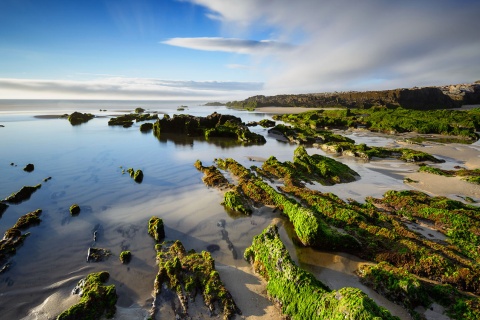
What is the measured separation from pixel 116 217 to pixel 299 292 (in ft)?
28.6

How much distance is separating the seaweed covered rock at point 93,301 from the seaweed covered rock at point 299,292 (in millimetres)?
3971

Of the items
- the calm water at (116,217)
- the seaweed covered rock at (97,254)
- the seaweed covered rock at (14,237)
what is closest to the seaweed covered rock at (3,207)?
the calm water at (116,217)

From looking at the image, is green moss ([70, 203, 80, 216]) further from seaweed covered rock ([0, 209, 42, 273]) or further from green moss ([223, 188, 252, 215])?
green moss ([223, 188, 252, 215])

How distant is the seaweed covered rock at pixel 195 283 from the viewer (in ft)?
20.0

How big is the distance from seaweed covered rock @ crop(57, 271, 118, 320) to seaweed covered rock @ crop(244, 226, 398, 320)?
397 centimetres

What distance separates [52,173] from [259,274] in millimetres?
16816

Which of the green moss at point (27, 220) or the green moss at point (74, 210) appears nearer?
the green moss at point (27, 220)

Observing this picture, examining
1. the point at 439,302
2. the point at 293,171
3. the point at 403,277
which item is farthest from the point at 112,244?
the point at 293,171

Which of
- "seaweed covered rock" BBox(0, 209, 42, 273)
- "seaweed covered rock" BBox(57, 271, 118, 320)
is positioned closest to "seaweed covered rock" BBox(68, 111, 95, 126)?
"seaweed covered rock" BBox(0, 209, 42, 273)

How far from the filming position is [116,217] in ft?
36.2

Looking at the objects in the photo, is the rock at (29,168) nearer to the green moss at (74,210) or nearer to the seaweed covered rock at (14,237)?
the seaweed covered rock at (14,237)

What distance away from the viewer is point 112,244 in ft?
29.6

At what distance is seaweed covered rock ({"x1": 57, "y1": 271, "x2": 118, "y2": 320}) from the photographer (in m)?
5.71

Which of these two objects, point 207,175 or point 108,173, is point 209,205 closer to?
point 207,175
